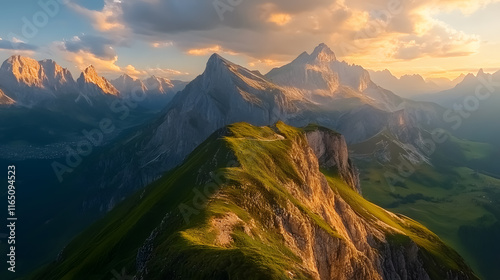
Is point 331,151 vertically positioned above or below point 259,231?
below

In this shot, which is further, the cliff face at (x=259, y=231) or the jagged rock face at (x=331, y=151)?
the jagged rock face at (x=331, y=151)

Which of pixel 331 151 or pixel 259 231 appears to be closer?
pixel 259 231

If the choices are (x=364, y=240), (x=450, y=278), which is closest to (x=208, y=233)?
(x=364, y=240)

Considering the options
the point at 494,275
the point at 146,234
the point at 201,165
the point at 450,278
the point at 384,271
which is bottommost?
the point at 494,275

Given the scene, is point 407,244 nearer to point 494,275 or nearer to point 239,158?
point 239,158
